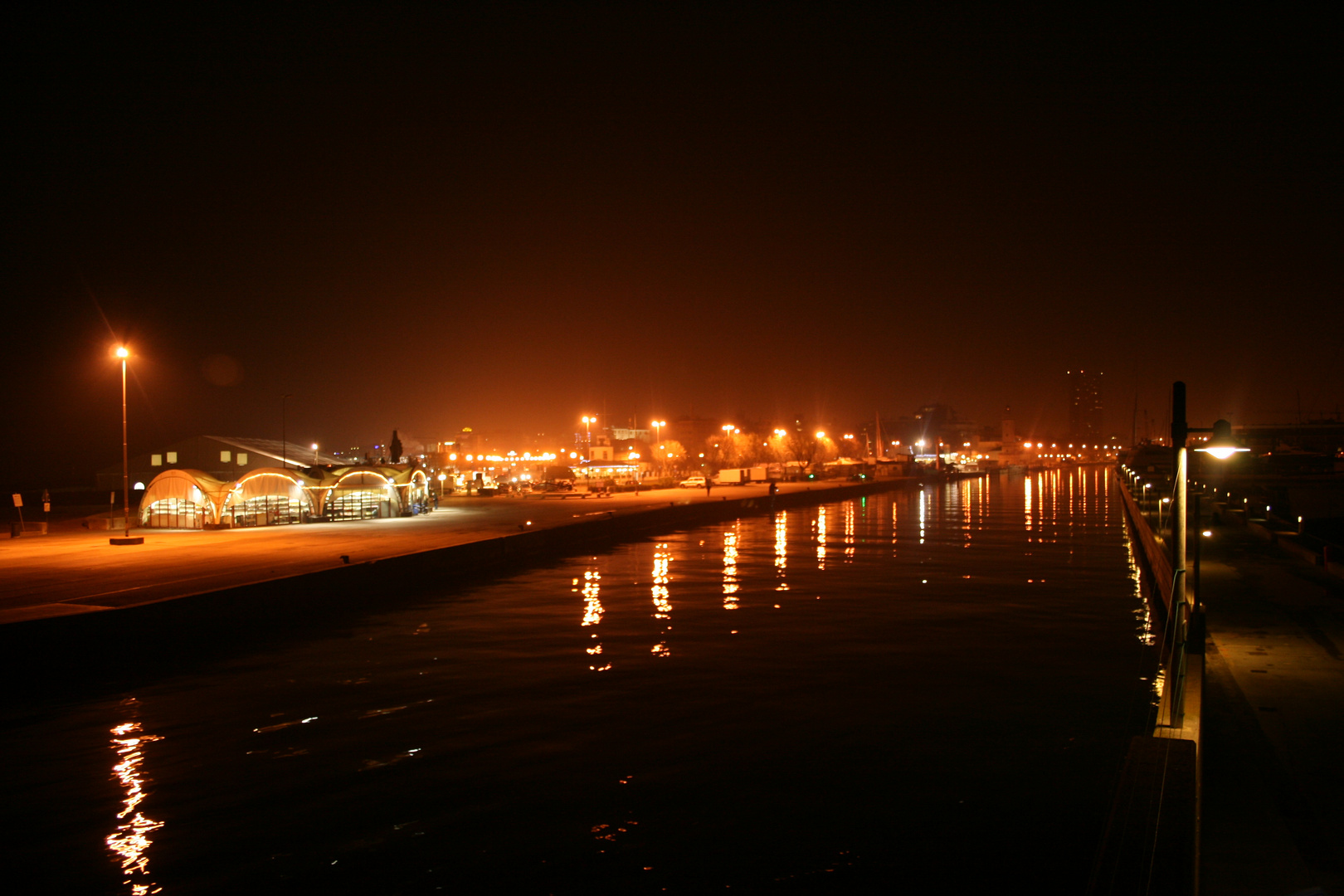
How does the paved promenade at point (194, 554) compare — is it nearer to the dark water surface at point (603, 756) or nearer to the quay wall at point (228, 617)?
the quay wall at point (228, 617)

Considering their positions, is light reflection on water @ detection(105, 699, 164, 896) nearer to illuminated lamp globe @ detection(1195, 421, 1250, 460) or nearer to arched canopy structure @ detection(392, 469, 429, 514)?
illuminated lamp globe @ detection(1195, 421, 1250, 460)

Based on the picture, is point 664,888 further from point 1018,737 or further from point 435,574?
point 435,574

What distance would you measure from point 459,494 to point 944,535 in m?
35.7

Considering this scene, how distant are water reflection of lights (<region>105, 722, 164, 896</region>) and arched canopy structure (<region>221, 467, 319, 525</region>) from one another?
24.3 meters

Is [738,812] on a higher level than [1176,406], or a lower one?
lower

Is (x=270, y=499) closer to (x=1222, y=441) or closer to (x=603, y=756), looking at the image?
(x=603, y=756)

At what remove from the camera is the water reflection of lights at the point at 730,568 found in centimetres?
2009

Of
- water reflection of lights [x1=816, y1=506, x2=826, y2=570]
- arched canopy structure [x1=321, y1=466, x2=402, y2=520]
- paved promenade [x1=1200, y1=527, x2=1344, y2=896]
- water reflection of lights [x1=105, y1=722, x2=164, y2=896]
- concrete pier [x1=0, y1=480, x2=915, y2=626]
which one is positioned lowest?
water reflection of lights [x1=816, y1=506, x2=826, y2=570]

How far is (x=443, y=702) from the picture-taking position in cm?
1192

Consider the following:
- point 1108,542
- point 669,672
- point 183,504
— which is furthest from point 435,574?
point 1108,542

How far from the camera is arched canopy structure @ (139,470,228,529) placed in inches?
1294

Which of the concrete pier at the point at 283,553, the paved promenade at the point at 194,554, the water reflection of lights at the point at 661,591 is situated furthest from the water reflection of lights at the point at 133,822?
the water reflection of lights at the point at 661,591

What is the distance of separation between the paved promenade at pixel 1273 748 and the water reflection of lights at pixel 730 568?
8851mm

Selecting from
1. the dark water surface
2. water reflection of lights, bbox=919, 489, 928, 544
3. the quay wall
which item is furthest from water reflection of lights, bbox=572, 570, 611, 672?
water reflection of lights, bbox=919, 489, 928, 544
